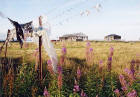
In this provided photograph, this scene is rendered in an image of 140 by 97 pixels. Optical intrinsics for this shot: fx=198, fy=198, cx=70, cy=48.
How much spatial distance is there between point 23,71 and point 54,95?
4.14 ft

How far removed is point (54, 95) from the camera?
3.87 metres

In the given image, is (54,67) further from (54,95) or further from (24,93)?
(24,93)

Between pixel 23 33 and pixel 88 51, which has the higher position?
pixel 23 33

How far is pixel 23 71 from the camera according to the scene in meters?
4.77

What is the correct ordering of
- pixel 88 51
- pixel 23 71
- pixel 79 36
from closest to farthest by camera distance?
pixel 88 51 < pixel 23 71 < pixel 79 36

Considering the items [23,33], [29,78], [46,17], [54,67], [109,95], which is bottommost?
[109,95]

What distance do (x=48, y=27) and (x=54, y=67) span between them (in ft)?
2.68

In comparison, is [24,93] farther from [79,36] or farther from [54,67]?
[79,36]

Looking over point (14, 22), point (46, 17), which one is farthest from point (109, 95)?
point (14, 22)

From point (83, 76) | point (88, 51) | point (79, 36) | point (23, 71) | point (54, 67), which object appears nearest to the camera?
point (54, 67)

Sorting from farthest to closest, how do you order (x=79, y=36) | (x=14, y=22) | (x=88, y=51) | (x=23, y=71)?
1. (x=79, y=36)
2. (x=23, y=71)
3. (x=88, y=51)
4. (x=14, y=22)

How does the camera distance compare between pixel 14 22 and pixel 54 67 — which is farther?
pixel 54 67

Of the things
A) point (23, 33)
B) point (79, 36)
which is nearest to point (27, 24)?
point (23, 33)

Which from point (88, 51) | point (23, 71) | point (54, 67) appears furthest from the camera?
point (23, 71)
